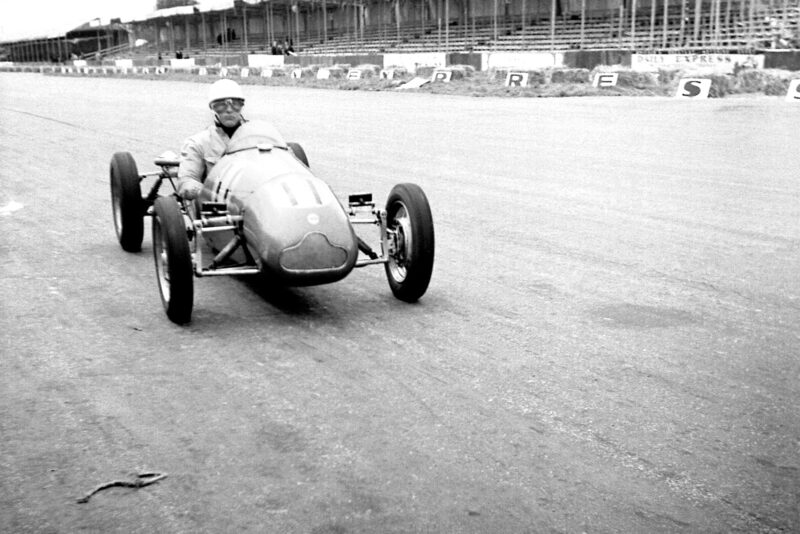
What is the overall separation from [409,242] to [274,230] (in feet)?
2.59

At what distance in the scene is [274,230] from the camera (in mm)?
4949

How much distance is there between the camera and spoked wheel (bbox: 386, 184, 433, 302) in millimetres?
5203

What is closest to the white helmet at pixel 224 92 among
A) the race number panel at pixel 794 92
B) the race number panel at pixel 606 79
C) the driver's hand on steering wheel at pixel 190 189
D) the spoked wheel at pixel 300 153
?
the driver's hand on steering wheel at pixel 190 189

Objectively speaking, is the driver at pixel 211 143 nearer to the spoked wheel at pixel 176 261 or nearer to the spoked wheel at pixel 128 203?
the spoked wheel at pixel 128 203

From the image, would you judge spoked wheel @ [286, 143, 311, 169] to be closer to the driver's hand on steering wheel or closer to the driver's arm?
the driver's arm

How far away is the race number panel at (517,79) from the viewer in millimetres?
27191

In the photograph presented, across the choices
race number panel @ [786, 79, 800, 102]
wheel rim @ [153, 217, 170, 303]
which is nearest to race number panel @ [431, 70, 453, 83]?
race number panel @ [786, 79, 800, 102]

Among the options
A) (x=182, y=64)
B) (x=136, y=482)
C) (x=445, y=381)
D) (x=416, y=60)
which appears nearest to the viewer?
(x=136, y=482)

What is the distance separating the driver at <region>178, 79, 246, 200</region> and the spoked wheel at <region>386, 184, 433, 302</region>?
1.36 metres

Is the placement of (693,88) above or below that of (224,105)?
below

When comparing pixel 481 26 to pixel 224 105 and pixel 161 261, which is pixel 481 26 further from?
pixel 161 261

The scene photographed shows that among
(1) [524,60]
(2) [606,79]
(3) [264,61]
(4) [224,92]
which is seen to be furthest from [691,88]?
(3) [264,61]

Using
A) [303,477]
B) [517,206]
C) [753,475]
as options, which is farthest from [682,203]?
[303,477]

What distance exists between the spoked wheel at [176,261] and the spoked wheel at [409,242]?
1.17 metres
